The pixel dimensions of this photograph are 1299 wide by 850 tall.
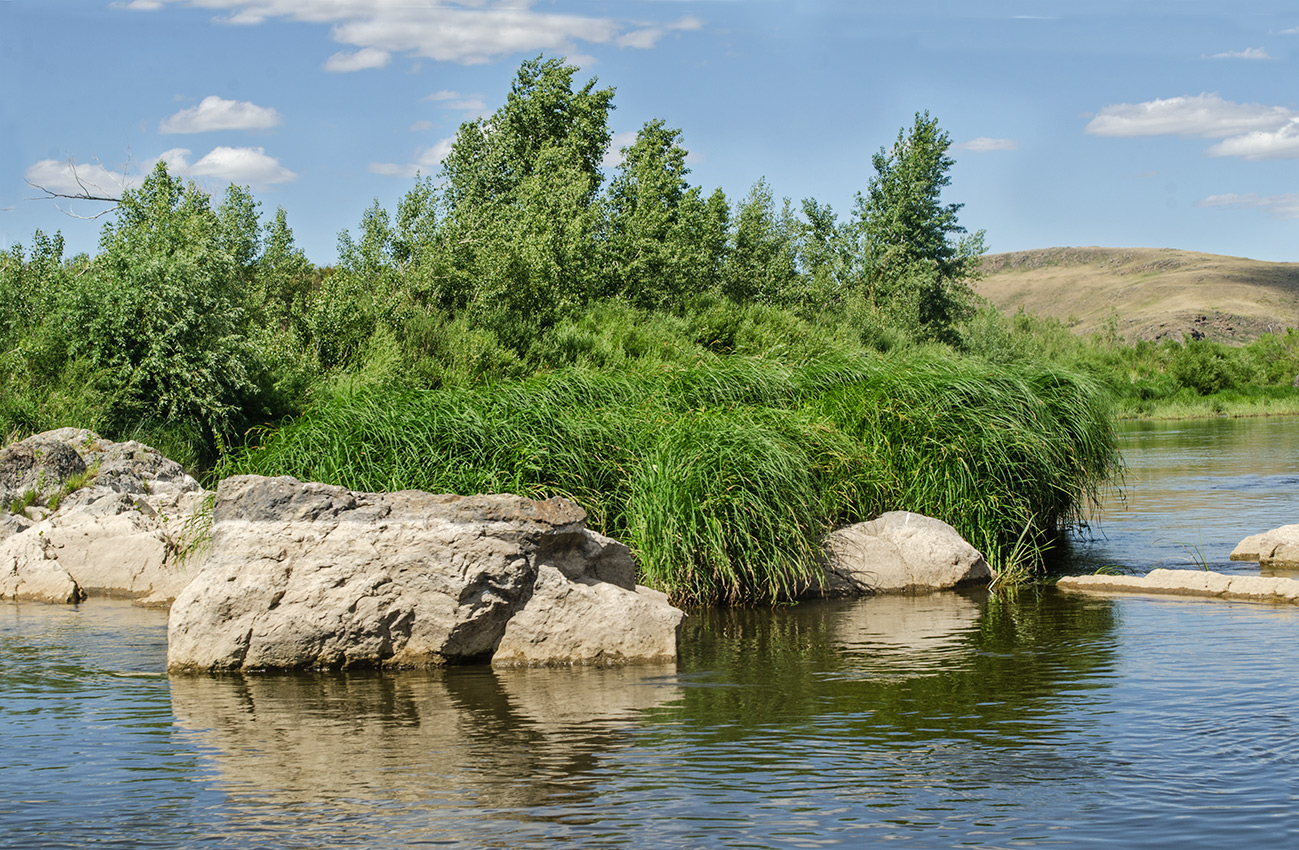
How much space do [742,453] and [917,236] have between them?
41.1m

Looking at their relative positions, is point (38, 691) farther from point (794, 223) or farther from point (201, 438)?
point (794, 223)

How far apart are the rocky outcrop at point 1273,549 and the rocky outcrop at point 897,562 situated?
146 inches

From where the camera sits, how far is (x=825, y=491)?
505 inches

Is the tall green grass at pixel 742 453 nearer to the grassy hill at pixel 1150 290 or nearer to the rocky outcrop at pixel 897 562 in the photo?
the rocky outcrop at pixel 897 562

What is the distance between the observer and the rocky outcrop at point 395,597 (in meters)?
9.29

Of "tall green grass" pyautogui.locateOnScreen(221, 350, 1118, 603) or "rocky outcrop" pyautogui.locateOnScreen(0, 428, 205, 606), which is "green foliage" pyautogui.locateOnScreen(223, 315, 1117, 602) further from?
"rocky outcrop" pyautogui.locateOnScreen(0, 428, 205, 606)

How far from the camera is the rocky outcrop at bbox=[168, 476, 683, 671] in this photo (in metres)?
9.29

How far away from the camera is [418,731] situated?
7465mm

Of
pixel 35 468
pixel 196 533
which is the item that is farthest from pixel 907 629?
pixel 35 468

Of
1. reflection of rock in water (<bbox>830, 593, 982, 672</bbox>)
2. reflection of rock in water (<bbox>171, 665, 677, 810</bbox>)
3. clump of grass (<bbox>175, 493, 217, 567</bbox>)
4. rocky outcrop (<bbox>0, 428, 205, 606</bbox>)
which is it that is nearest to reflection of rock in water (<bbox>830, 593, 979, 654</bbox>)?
reflection of rock in water (<bbox>830, 593, 982, 672</bbox>)

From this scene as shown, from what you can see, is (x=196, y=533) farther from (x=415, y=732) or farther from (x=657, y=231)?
(x=657, y=231)

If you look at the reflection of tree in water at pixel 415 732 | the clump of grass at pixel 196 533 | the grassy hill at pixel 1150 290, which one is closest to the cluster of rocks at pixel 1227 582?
the reflection of tree in water at pixel 415 732

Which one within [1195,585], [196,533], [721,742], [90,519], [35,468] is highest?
[35,468]

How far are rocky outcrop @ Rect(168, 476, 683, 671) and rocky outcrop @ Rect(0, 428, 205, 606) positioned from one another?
3937mm
